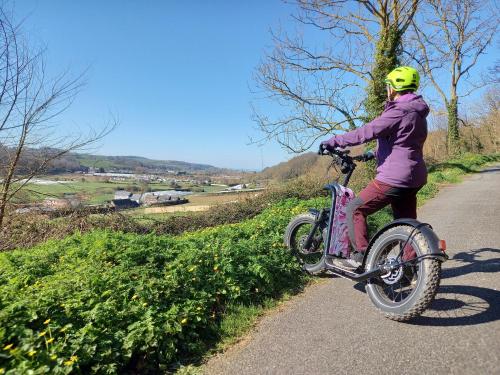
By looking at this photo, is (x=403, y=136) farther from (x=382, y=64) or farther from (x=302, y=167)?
(x=382, y=64)

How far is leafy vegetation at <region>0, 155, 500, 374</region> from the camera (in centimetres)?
270

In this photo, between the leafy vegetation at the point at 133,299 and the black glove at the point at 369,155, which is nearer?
the leafy vegetation at the point at 133,299

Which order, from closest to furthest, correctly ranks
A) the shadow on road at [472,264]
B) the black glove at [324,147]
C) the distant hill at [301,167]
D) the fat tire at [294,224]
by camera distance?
the black glove at [324,147] → the shadow on road at [472,264] → the fat tire at [294,224] → the distant hill at [301,167]

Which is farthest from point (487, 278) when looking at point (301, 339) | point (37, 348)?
point (37, 348)

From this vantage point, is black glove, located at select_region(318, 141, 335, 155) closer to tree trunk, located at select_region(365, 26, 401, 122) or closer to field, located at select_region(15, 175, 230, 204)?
field, located at select_region(15, 175, 230, 204)

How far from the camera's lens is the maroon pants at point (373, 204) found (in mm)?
3635

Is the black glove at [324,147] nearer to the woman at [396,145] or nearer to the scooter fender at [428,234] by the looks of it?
the woman at [396,145]

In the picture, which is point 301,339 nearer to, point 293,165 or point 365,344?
point 365,344

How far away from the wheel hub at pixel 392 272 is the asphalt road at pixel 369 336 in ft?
1.10

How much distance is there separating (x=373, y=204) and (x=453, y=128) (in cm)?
2836

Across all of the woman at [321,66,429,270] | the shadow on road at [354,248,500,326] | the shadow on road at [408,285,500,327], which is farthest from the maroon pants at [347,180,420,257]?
the shadow on road at [408,285,500,327]

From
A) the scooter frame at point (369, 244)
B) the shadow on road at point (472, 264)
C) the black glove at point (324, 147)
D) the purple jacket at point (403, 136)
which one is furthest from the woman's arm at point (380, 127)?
the shadow on road at point (472, 264)

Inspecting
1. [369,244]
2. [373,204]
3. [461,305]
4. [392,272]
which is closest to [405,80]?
[373,204]

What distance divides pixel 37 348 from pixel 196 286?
5.06ft
